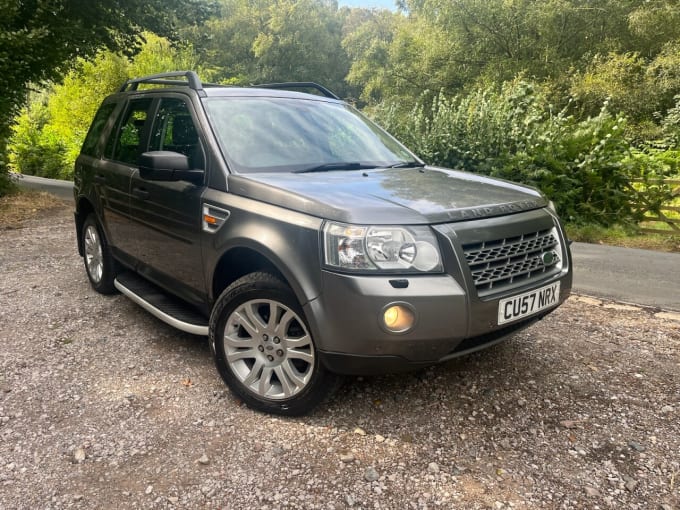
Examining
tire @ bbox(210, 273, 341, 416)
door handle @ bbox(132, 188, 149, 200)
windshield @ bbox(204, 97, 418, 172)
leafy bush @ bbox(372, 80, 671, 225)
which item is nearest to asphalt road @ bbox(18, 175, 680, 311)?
leafy bush @ bbox(372, 80, 671, 225)

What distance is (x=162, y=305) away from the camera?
3.77 metres

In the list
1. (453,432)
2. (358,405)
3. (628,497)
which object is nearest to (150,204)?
(358,405)

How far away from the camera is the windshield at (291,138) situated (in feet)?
10.9

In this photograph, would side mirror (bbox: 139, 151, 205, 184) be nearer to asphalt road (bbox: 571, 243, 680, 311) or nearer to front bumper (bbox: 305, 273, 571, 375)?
front bumper (bbox: 305, 273, 571, 375)

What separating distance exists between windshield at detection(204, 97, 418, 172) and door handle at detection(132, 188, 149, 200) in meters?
0.80

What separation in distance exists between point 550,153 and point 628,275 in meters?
3.05

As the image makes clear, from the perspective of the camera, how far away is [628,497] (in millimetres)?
2334

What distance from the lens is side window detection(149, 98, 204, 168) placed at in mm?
3453

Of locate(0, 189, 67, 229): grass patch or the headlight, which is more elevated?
the headlight

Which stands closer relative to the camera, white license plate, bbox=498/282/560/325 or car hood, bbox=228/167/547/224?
car hood, bbox=228/167/547/224

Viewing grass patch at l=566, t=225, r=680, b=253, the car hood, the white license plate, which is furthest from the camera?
grass patch at l=566, t=225, r=680, b=253

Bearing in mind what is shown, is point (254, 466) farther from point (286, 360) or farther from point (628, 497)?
point (628, 497)

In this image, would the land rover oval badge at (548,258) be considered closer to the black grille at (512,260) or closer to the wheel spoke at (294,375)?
the black grille at (512,260)

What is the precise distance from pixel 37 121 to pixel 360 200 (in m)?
27.1
